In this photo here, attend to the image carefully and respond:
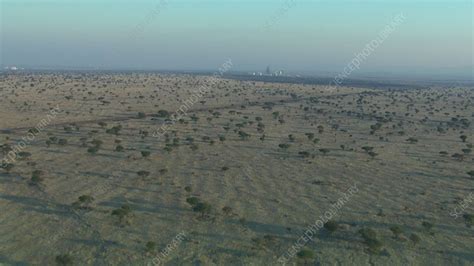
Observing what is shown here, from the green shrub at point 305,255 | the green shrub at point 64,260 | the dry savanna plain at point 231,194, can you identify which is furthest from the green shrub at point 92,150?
the green shrub at point 305,255

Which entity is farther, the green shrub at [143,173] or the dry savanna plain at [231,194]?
the green shrub at [143,173]

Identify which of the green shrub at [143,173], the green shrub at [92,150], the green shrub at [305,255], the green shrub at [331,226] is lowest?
the green shrub at [92,150]

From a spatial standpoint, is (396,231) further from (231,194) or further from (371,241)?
(231,194)

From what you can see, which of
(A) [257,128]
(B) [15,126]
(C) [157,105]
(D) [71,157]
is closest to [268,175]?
(D) [71,157]

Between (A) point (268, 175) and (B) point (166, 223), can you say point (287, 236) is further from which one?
(A) point (268, 175)

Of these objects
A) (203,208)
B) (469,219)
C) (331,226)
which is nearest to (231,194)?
(203,208)

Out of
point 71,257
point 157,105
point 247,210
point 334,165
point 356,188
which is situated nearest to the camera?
point 71,257

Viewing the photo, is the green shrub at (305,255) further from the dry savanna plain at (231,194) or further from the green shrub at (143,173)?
the green shrub at (143,173)

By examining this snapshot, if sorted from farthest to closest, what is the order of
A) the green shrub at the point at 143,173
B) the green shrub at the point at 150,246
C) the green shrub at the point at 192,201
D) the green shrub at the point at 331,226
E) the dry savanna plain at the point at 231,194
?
the green shrub at the point at 143,173 < the green shrub at the point at 192,201 < the green shrub at the point at 331,226 < the dry savanna plain at the point at 231,194 < the green shrub at the point at 150,246

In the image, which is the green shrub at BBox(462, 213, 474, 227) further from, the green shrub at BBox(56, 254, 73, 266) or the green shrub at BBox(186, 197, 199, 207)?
the green shrub at BBox(56, 254, 73, 266)
